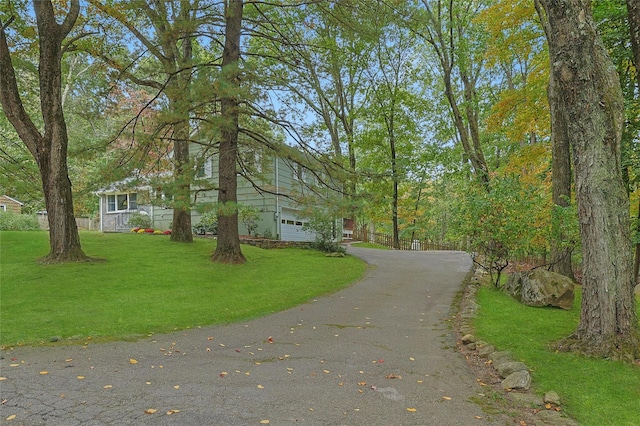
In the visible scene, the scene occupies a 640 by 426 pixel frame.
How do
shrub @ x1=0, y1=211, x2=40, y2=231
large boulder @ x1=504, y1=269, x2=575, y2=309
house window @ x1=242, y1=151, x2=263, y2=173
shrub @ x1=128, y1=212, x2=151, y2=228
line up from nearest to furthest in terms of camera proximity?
large boulder @ x1=504, y1=269, x2=575, y2=309 < house window @ x1=242, y1=151, x2=263, y2=173 < shrub @ x1=0, y1=211, x2=40, y2=231 < shrub @ x1=128, y1=212, x2=151, y2=228

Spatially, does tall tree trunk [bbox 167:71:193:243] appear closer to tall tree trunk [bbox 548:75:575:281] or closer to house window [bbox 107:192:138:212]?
tall tree trunk [bbox 548:75:575:281]

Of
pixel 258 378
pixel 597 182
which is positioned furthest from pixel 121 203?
pixel 597 182

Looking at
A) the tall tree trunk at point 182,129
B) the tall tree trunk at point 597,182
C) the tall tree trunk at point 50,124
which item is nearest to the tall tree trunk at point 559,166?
the tall tree trunk at point 597,182

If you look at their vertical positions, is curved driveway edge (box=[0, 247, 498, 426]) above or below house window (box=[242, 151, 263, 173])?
below

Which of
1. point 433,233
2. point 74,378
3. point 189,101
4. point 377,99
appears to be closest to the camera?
point 74,378

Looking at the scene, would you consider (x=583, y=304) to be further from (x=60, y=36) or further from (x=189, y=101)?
(x=60, y=36)

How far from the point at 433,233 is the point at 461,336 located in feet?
96.4

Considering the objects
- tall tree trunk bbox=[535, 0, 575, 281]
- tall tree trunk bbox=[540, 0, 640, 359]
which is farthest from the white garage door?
tall tree trunk bbox=[540, 0, 640, 359]

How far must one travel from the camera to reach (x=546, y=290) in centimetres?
758

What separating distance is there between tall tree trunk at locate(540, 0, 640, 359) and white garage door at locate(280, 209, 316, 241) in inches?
620

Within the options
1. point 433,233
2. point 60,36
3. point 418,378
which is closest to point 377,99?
point 433,233

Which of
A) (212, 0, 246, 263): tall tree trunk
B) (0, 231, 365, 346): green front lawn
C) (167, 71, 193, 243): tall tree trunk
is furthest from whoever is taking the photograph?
(212, 0, 246, 263): tall tree trunk

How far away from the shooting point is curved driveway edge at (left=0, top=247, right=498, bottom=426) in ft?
10.7

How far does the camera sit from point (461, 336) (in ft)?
19.6
